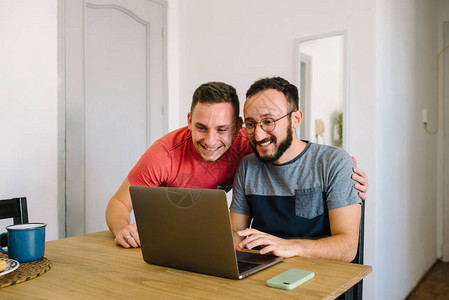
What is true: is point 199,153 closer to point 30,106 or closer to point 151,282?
point 151,282

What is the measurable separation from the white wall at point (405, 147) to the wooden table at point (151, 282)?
64.7 inches

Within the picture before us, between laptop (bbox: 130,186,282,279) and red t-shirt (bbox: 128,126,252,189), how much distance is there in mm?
669

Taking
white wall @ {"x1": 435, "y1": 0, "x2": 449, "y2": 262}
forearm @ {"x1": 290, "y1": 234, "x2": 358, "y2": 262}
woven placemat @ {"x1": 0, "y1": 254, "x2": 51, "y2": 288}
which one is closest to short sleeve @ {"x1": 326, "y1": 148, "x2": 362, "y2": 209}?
forearm @ {"x1": 290, "y1": 234, "x2": 358, "y2": 262}

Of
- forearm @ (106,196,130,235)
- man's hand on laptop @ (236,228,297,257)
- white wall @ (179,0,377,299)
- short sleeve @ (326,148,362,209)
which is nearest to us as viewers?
man's hand on laptop @ (236,228,297,257)

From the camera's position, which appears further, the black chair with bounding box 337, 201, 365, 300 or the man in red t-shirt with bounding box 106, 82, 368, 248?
the man in red t-shirt with bounding box 106, 82, 368, 248

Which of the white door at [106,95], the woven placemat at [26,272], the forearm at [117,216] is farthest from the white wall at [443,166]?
the woven placemat at [26,272]

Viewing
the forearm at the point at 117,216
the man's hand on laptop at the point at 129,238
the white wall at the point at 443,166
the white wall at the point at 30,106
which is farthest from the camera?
the white wall at the point at 443,166

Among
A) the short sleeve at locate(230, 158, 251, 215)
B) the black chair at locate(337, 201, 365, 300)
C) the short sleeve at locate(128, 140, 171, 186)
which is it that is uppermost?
the short sleeve at locate(128, 140, 171, 186)

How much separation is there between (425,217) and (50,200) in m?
3.07

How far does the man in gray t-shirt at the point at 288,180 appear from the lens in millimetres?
Result: 1425

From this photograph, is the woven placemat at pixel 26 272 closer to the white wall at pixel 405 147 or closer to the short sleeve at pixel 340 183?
the short sleeve at pixel 340 183

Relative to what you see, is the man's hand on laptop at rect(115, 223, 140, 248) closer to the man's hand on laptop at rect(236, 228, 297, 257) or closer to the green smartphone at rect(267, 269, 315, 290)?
the man's hand on laptop at rect(236, 228, 297, 257)

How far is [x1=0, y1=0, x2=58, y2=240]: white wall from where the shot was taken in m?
2.25

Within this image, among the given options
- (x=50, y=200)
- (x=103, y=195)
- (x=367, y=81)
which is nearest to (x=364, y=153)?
(x=367, y=81)
